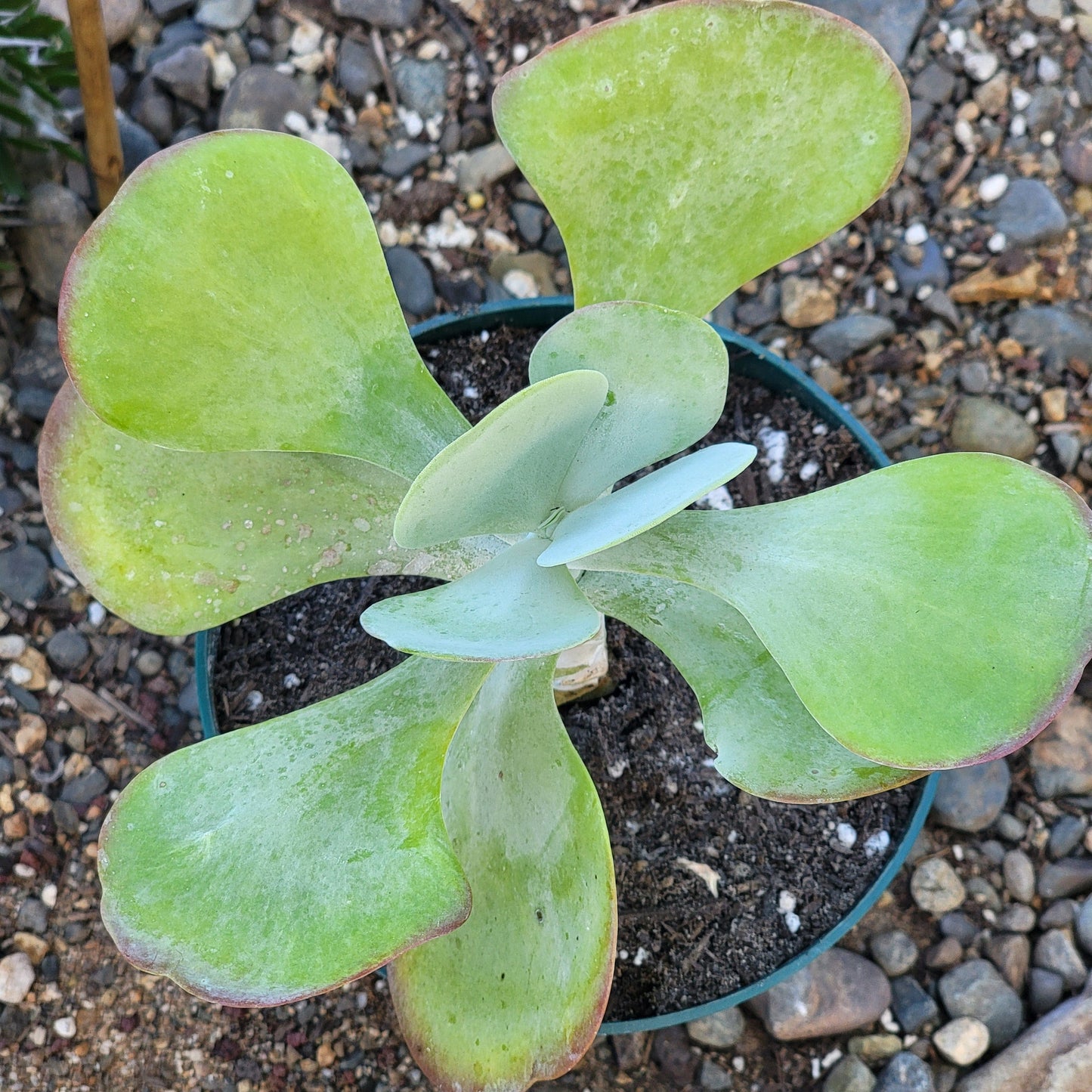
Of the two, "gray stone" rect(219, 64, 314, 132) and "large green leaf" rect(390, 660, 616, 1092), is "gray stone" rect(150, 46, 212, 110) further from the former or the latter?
"large green leaf" rect(390, 660, 616, 1092)

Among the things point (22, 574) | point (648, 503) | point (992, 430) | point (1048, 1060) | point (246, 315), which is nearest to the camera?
point (648, 503)

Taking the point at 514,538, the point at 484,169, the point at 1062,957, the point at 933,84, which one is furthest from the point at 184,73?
the point at 1062,957

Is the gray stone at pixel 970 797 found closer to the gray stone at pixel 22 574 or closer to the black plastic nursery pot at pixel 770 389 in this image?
the black plastic nursery pot at pixel 770 389

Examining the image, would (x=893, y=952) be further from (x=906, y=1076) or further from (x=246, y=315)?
(x=246, y=315)

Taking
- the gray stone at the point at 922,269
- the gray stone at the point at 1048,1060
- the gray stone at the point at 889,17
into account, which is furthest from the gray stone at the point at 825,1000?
the gray stone at the point at 889,17

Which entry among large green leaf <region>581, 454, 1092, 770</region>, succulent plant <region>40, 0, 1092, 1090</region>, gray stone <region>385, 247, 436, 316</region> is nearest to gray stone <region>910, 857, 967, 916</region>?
succulent plant <region>40, 0, 1092, 1090</region>

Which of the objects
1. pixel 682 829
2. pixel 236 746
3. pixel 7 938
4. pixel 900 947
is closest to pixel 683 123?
pixel 236 746
